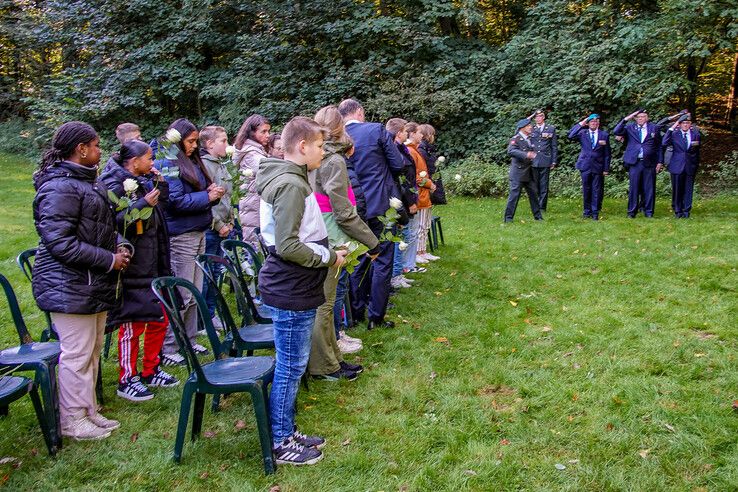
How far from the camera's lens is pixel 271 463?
323 cm

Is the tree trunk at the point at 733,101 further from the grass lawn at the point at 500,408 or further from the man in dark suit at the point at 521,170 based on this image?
the grass lawn at the point at 500,408

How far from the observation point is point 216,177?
215 inches

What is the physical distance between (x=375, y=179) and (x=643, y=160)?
279 inches

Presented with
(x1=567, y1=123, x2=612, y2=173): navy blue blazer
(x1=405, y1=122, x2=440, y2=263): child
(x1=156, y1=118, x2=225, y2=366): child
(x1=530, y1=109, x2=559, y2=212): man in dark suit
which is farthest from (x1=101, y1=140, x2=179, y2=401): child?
(x1=567, y1=123, x2=612, y2=173): navy blue blazer

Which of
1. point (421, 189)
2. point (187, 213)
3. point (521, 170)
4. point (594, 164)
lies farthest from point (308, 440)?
point (594, 164)

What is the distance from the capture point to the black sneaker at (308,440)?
11.3 ft

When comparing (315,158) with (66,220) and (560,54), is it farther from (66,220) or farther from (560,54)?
(560,54)

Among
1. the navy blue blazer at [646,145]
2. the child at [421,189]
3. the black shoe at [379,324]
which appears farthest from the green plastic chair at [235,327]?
the navy blue blazer at [646,145]

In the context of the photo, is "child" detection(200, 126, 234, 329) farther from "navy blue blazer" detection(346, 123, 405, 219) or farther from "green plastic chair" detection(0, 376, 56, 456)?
"green plastic chair" detection(0, 376, 56, 456)

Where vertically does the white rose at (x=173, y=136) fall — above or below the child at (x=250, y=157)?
above

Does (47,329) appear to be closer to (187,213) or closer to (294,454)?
(187,213)

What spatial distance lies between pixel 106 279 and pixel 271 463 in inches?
58.6

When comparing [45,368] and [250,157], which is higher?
[250,157]

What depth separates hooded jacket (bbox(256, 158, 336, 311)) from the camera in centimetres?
309
